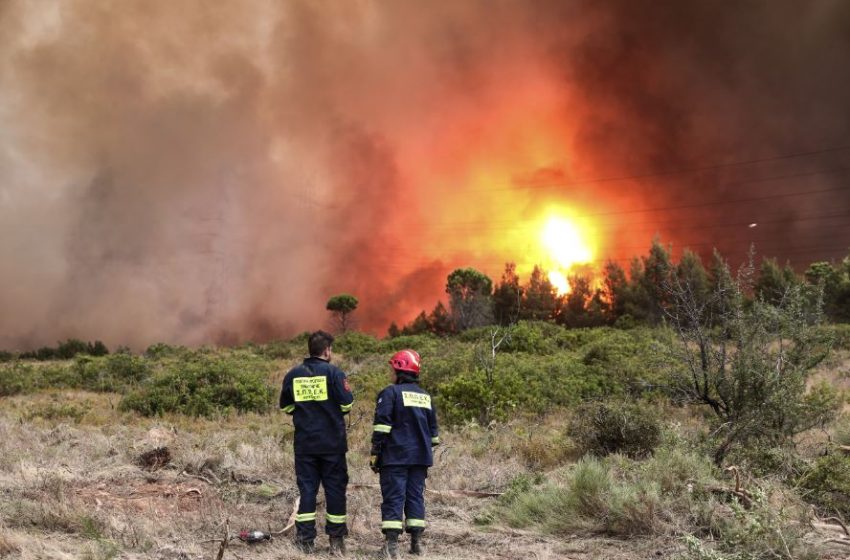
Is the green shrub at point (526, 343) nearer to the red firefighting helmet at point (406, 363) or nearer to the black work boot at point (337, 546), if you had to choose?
the red firefighting helmet at point (406, 363)

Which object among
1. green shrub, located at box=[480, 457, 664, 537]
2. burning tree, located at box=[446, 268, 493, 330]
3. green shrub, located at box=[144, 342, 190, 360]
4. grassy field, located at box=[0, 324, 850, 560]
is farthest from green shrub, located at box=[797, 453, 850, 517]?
burning tree, located at box=[446, 268, 493, 330]

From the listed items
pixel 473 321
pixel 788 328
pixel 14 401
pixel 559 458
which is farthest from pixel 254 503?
pixel 473 321

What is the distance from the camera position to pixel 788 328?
1127cm

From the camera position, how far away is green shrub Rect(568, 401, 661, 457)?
10656 millimetres

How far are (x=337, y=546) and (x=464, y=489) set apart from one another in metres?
3.04

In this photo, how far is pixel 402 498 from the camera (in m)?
7.24

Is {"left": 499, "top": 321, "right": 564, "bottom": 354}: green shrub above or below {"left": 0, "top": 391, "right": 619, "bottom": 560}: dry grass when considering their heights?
above

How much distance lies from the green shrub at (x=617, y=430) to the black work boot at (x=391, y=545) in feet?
15.4

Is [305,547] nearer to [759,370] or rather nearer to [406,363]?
[406,363]

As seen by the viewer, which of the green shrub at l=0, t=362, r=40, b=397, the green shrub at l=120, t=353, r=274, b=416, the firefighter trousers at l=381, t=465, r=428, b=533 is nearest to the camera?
the firefighter trousers at l=381, t=465, r=428, b=533

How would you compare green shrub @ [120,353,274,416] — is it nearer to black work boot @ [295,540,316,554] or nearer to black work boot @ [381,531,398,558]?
black work boot @ [295,540,316,554]

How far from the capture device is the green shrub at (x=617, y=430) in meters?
10.7

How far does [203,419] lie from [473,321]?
4800 cm

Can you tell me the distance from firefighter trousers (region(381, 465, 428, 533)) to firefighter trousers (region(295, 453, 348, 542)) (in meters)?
0.51
